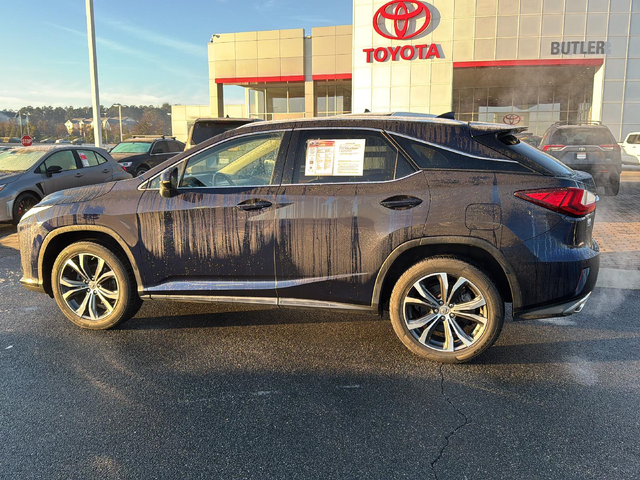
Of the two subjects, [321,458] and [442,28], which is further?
[442,28]

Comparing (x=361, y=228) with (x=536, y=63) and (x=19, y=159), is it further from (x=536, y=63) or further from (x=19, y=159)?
(x=536, y=63)

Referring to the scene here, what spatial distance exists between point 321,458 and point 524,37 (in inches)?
1220

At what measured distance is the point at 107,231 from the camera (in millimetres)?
4418

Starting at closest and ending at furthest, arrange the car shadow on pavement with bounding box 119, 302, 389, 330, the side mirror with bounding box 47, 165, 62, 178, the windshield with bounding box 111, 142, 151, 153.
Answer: the car shadow on pavement with bounding box 119, 302, 389, 330, the side mirror with bounding box 47, 165, 62, 178, the windshield with bounding box 111, 142, 151, 153

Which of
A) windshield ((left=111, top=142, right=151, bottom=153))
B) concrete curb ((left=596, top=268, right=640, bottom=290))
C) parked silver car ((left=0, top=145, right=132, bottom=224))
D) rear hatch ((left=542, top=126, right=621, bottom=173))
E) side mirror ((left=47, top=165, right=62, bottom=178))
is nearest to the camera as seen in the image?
concrete curb ((left=596, top=268, right=640, bottom=290))

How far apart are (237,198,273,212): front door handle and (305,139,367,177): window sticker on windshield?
0.39 meters

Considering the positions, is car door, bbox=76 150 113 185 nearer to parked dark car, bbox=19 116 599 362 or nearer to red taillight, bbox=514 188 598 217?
parked dark car, bbox=19 116 599 362

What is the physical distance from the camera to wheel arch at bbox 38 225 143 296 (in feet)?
14.5

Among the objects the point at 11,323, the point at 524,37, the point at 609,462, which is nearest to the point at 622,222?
the point at 609,462

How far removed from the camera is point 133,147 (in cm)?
1781

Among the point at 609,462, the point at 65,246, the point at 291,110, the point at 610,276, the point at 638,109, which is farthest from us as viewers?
the point at 291,110

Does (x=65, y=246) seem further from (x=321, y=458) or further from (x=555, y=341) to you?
(x=555, y=341)

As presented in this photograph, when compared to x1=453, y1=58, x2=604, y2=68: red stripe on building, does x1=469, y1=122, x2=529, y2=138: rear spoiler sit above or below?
below

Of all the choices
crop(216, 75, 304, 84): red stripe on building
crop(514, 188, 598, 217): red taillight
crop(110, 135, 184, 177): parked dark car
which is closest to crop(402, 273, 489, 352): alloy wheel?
crop(514, 188, 598, 217): red taillight
